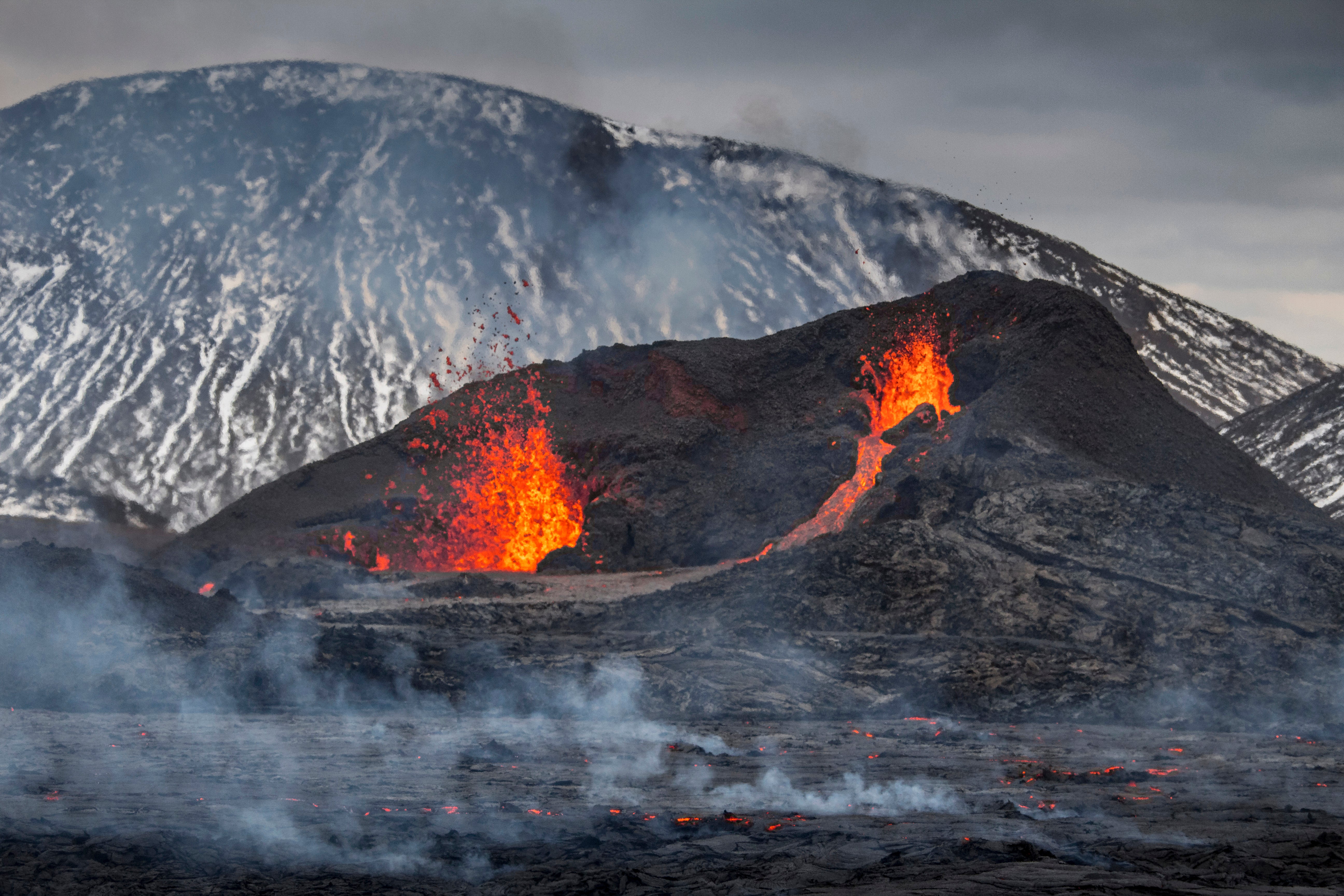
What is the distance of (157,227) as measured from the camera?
100 meters

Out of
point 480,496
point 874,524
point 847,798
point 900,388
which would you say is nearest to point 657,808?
point 847,798

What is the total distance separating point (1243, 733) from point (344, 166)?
101 m

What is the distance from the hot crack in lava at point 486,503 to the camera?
41.5 meters

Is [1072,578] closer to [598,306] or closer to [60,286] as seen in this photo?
[598,306]

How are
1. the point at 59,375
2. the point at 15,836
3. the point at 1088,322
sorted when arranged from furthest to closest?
the point at 59,375
the point at 1088,322
the point at 15,836

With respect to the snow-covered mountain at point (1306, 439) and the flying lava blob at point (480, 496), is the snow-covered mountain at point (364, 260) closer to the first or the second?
the snow-covered mountain at point (1306, 439)

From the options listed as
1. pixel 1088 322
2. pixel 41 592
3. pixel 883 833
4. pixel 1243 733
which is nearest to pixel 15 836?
pixel 883 833

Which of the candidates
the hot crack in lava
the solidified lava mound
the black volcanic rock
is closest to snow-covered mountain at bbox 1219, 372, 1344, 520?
the black volcanic rock

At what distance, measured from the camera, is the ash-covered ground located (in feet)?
29.3

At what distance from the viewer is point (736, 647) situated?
21578 millimetres

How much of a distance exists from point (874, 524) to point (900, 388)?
13288mm

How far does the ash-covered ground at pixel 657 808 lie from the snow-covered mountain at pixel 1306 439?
3798 cm

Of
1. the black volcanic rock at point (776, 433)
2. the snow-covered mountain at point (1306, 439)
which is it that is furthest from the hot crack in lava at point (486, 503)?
the snow-covered mountain at point (1306, 439)

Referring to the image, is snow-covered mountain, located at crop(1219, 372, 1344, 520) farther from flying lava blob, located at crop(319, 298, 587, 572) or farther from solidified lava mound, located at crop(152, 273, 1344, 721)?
flying lava blob, located at crop(319, 298, 587, 572)
